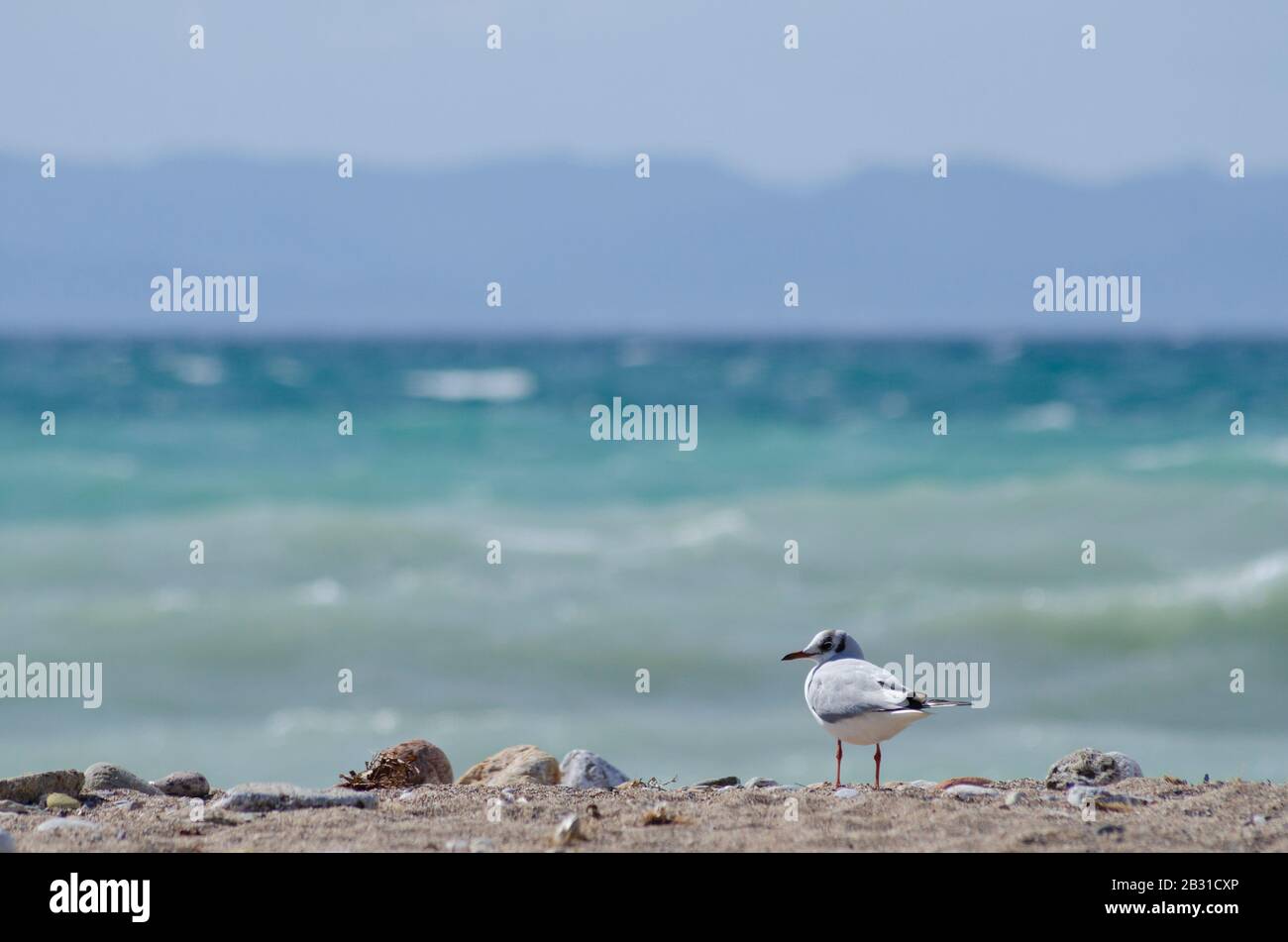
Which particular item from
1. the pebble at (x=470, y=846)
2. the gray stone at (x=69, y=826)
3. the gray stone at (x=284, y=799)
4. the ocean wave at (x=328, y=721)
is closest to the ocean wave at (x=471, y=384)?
the ocean wave at (x=328, y=721)

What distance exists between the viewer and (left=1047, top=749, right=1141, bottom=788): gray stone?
5.46 meters

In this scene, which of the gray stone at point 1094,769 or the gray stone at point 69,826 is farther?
the gray stone at point 1094,769

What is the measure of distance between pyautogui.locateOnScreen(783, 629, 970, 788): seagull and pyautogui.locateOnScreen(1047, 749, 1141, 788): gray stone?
91 cm

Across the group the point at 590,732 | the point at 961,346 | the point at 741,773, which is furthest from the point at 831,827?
the point at 961,346

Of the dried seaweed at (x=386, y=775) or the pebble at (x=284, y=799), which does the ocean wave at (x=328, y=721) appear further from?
the pebble at (x=284, y=799)

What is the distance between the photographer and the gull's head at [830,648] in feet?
17.3

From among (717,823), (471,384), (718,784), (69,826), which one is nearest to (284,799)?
(69,826)

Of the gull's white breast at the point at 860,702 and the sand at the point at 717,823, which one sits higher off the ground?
the gull's white breast at the point at 860,702

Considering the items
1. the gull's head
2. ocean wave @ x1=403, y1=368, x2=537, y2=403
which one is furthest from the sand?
ocean wave @ x1=403, y1=368, x2=537, y2=403

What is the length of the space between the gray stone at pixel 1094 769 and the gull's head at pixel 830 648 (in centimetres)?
92

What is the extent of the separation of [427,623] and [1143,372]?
21336mm

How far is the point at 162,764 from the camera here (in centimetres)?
860

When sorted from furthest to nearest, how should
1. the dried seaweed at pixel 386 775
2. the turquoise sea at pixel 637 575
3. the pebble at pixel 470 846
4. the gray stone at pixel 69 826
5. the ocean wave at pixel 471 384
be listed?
the ocean wave at pixel 471 384, the turquoise sea at pixel 637 575, the dried seaweed at pixel 386 775, the gray stone at pixel 69 826, the pebble at pixel 470 846
